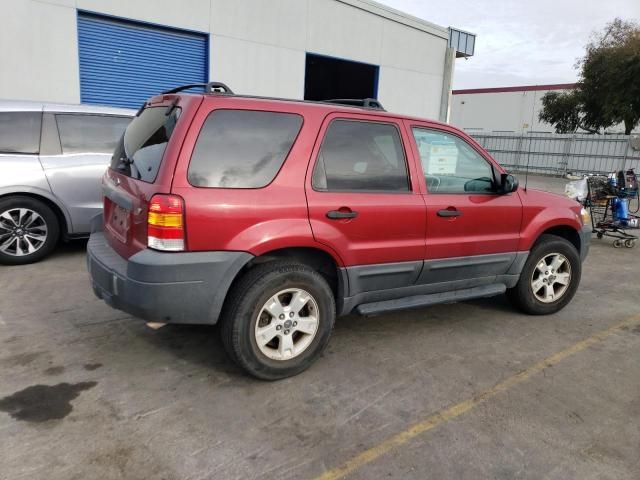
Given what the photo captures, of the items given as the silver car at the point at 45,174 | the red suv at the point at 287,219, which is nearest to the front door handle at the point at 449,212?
the red suv at the point at 287,219

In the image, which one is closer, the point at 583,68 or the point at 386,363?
the point at 386,363

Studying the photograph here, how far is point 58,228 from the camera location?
19.5ft

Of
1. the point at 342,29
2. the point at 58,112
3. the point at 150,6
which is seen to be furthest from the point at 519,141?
the point at 58,112

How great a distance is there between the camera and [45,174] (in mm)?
5738

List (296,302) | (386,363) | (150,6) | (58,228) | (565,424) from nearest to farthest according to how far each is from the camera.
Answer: (565,424) → (296,302) → (386,363) → (58,228) → (150,6)

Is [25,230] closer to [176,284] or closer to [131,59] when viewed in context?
[176,284]

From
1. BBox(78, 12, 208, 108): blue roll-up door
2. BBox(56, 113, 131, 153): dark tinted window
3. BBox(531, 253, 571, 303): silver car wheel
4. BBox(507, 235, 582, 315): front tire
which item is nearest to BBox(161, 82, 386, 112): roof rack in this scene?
BBox(507, 235, 582, 315): front tire

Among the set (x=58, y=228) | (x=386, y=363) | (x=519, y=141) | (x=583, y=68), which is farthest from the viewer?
(x=583, y=68)

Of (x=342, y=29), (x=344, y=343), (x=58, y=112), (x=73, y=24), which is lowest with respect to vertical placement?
(x=344, y=343)

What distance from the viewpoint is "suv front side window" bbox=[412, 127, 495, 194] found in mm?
3965

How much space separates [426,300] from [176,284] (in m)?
1.96

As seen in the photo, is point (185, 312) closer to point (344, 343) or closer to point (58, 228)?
point (344, 343)

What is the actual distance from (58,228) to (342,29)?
10.5 m

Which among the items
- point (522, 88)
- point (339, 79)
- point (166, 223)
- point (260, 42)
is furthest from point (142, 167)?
point (522, 88)
